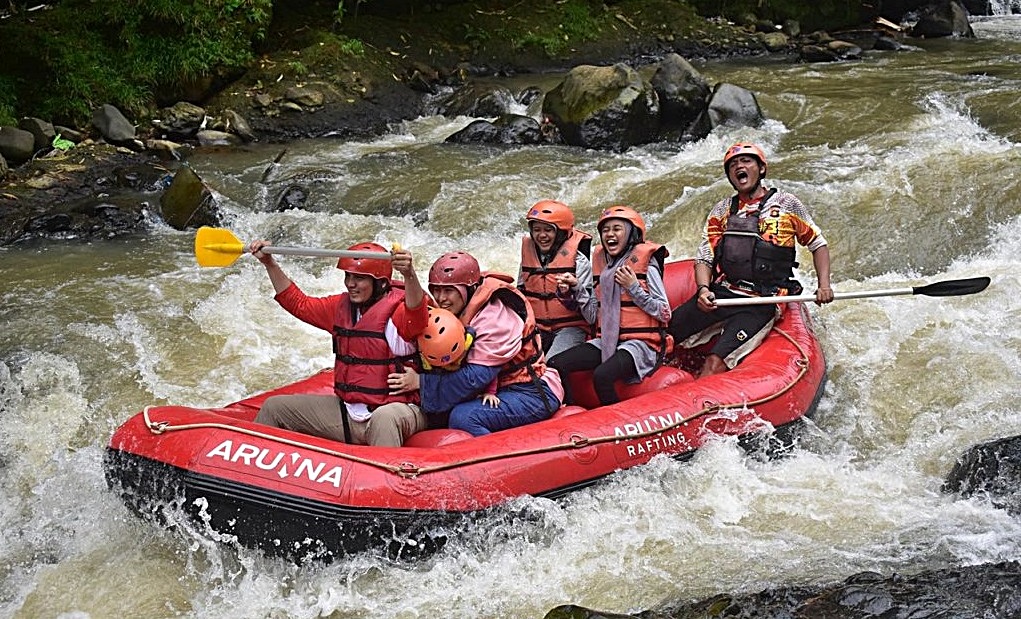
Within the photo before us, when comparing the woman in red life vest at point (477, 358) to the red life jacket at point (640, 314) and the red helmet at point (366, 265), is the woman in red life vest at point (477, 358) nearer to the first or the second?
the red helmet at point (366, 265)

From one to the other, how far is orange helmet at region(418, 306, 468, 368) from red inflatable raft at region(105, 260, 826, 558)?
37 centimetres

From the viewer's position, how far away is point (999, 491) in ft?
14.0

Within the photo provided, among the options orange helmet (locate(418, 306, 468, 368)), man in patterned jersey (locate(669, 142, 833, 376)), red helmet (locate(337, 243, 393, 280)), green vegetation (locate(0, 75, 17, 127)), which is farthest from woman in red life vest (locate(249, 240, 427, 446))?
green vegetation (locate(0, 75, 17, 127))

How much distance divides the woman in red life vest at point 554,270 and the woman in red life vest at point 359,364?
3.08ft

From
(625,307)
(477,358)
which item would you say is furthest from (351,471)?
(625,307)

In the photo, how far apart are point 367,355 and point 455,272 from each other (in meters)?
0.53

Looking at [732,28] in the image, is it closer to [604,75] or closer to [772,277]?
[604,75]

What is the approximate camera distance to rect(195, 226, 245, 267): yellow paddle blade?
439 centimetres

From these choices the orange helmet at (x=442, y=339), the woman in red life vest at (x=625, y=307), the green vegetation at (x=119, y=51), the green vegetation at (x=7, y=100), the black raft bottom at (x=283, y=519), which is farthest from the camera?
the green vegetation at (x=119, y=51)

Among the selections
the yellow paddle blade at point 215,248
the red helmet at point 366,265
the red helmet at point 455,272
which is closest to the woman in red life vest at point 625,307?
the red helmet at point 455,272

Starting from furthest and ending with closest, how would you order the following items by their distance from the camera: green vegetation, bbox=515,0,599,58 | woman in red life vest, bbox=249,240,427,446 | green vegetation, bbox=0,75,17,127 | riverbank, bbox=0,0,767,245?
green vegetation, bbox=515,0,599,58 → green vegetation, bbox=0,75,17,127 → riverbank, bbox=0,0,767,245 → woman in red life vest, bbox=249,240,427,446

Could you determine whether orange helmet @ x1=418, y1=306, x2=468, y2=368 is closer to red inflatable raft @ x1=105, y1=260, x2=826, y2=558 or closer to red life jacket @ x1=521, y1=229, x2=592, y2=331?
red inflatable raft @ x1=105, y1=260, x2=826, y2=558

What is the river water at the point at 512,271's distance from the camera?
395cm

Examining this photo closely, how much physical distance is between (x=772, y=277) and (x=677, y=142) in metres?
4.77
